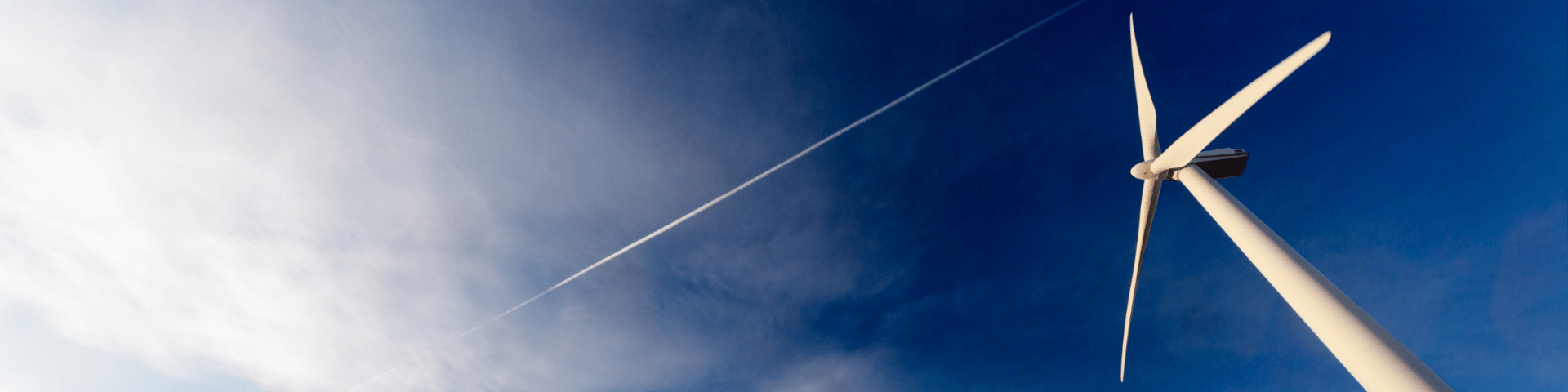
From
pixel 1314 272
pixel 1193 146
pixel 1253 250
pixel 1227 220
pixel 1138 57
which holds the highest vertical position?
pixel 1138 57

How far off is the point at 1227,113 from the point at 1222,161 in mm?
8184

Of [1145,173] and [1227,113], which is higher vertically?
[1145,173]

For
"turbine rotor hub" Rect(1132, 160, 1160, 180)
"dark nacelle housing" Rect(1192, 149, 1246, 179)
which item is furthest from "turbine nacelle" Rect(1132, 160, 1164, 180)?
"dark nacelle housing" Rect(1192, 149, 1246, 179)

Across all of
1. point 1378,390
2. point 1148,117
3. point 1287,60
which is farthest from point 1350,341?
point 1148,117

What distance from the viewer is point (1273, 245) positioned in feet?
54.9

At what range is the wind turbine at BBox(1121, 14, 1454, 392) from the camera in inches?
504

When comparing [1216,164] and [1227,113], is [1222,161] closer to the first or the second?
[1216,164]

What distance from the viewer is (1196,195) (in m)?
21.5

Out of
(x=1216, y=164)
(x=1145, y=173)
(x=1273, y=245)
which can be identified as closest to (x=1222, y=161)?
(x=1216, y=164)

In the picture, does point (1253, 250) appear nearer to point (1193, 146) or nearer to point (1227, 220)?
point (1227, 220)

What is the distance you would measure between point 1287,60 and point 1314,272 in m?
7.26

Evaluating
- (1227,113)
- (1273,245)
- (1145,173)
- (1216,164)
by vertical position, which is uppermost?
(1216,164)

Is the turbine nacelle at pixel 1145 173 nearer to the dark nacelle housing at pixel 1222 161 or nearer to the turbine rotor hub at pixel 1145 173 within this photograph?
the turbine rotor hub at pixel 1145 173

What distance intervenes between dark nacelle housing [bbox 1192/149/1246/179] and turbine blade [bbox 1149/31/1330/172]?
387cm
